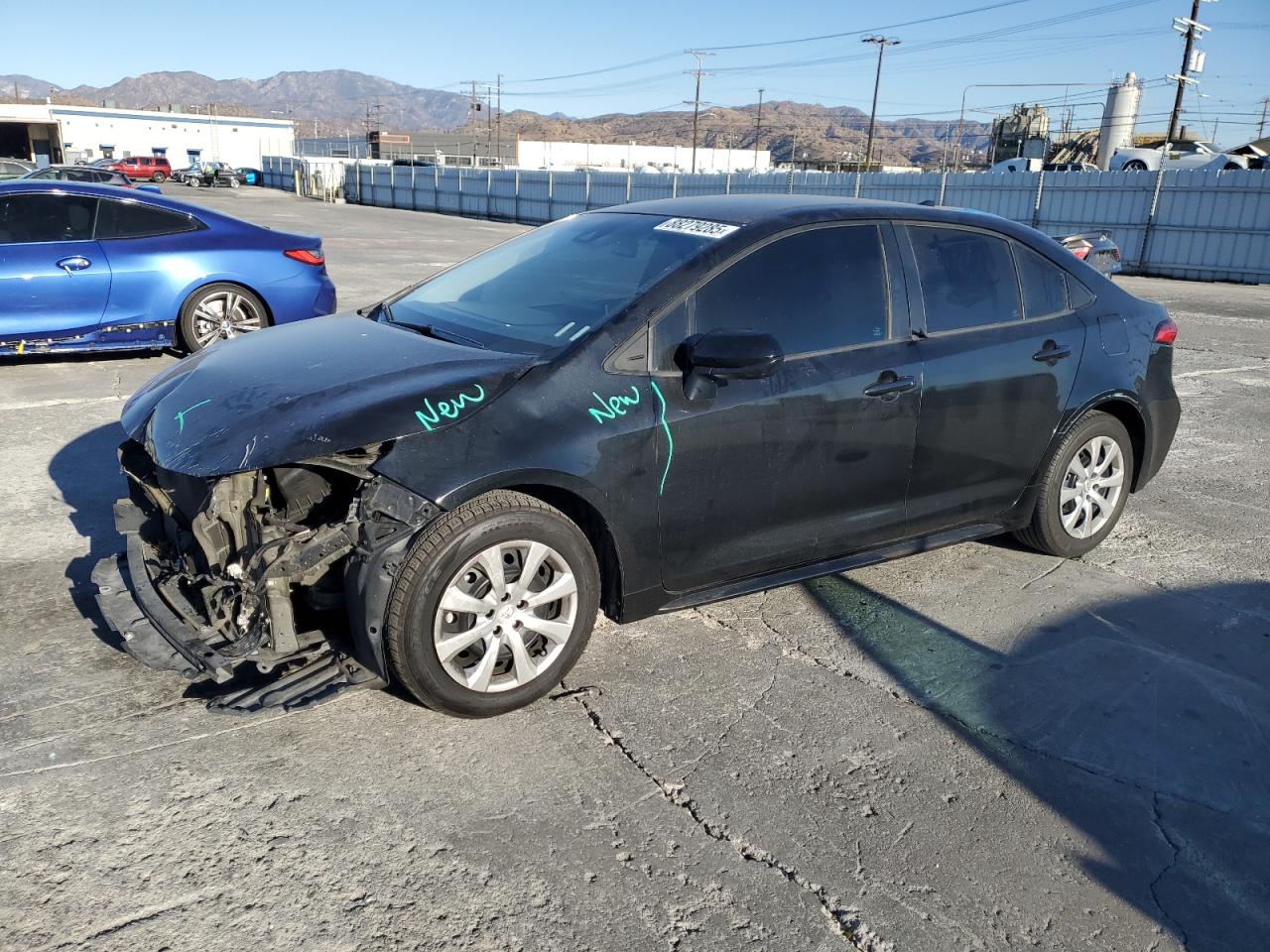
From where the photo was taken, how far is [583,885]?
8.55 ft

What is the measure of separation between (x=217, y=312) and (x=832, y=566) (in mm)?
6289

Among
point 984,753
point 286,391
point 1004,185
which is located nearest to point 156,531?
point 286,391

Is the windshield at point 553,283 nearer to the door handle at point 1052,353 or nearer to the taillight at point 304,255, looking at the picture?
the door handle at point 1052,353

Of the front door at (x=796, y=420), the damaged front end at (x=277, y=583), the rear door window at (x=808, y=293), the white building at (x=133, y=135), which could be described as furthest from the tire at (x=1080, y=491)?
the white building at (x=133, y=135)

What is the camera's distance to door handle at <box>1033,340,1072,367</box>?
4520mm

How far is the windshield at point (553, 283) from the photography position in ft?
12.2

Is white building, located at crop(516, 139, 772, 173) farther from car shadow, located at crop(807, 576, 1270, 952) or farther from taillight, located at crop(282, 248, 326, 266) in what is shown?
car shadow, located at crop(807, 576, 1270, 952)

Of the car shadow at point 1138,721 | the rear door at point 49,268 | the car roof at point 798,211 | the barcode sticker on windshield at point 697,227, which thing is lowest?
the car shadow at point 1138,721

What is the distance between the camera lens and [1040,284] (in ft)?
15.3

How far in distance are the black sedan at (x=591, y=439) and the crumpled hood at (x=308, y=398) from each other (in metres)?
0.01

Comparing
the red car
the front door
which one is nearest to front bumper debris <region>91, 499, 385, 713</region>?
the front door

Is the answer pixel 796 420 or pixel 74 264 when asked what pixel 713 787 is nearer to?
pixel 796 420

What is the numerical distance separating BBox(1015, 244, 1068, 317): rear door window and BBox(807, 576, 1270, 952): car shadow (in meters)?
1.39

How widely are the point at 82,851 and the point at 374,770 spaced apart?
79cm
